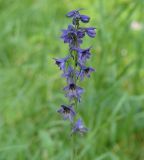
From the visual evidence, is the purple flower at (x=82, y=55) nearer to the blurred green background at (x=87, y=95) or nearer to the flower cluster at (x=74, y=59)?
the flower cluster at (x=74, y=59)

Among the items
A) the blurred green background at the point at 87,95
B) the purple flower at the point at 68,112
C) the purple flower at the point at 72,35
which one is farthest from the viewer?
the blurred green background at the point at 87,95

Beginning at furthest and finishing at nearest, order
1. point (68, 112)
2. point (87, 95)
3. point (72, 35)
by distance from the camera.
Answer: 1. point (87, 95)
2. point (68, 112)
3. point (72, 35)

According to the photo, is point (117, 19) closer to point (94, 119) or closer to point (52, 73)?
point (52, 73)

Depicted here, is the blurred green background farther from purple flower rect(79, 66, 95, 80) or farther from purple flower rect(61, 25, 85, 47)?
purple flower rect(61, 25, 85, 47)

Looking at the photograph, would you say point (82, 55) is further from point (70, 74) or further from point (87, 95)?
point (87, 95)

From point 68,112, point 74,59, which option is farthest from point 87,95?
point 74,59

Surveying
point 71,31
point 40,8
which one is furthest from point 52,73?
point 71,31

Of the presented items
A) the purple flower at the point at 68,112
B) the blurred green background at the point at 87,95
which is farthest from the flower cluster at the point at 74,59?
the blurred green background at the point at 87,95

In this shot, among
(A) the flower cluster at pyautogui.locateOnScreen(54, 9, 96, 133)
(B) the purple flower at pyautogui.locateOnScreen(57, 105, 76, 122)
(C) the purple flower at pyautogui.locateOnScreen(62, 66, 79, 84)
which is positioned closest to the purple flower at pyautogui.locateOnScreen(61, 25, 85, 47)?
(A) the flower cluster at pyautogui.locateOnScreen(54, 9, 96, 133)
